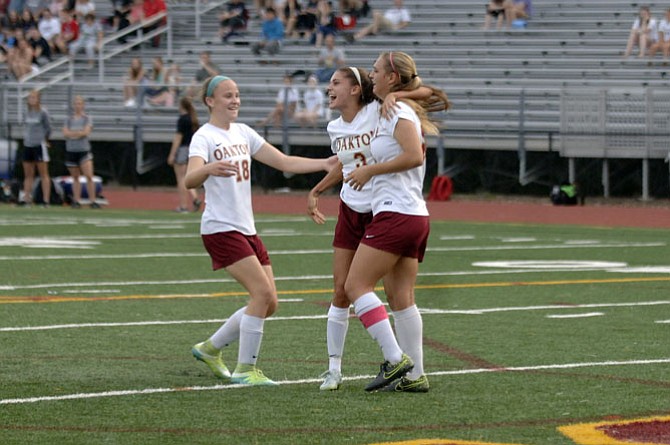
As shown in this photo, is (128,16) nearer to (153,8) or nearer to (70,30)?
(153,8)

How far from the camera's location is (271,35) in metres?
32.7

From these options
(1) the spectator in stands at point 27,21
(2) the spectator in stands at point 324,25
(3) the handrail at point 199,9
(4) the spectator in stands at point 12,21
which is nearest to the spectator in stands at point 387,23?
(2) the spectator in stands at point 324,25

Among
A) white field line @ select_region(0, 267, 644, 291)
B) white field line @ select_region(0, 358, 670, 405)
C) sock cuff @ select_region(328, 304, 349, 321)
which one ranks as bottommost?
white field line @ select_region(0, 267, 644, 291)

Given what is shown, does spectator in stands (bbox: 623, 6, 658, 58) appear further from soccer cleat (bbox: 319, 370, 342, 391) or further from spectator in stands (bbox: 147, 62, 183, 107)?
soccer cleat (bbox: 319, 370, 342, 391)

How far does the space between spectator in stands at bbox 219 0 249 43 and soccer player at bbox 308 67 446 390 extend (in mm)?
26415

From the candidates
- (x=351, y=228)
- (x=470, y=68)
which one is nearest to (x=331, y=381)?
(x=351, y=228)

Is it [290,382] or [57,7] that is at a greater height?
[57,7]

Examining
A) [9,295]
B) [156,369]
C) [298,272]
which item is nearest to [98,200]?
[298,272]

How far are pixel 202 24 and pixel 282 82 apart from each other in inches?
210

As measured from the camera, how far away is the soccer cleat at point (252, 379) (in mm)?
7992

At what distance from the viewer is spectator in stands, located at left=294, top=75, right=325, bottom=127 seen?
28.7 meters

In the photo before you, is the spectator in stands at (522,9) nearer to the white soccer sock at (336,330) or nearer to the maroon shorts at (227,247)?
the maroon shorts at (227,247)

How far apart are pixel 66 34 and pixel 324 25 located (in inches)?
295

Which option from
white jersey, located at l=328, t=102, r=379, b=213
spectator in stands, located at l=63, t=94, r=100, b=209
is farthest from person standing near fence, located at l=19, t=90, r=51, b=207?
white jersey, located at l=328, t=102, r=379, b=213
